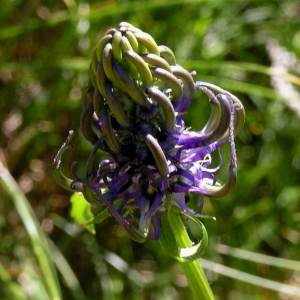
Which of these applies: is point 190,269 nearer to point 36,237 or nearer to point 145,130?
point 145,130

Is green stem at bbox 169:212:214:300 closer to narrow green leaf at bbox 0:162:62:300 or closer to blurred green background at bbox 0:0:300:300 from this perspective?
narrow green leaf at bbox 0:162:62:300

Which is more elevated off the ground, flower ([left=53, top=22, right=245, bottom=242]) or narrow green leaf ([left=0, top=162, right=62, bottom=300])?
flower ([left=53, top=22, right=245, bottom=242])

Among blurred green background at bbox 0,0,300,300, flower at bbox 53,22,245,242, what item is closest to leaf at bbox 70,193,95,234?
flower at bbox 53,22,245,242

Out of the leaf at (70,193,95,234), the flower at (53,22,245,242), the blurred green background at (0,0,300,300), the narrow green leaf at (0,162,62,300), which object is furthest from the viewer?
the blurred green background at (0,0,300,300)

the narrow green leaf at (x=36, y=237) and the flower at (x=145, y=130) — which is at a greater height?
the flower at (x=145, y=130)

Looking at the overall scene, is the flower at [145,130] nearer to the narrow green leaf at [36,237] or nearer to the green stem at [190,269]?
the green stem at [190,269]

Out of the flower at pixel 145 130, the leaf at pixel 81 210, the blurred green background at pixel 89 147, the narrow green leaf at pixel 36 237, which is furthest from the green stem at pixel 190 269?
the blurred green background at pixel 89 147

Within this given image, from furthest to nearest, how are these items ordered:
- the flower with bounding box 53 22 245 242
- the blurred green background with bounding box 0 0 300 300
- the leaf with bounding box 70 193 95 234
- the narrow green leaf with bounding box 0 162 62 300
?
the blurred green background with bounding box 0 0 300 300
the narrow green leaf with bounding box 0 162 62 300
the leaf with bounding box 70 193 95 234
the flower with bounding box 53 22 245 242

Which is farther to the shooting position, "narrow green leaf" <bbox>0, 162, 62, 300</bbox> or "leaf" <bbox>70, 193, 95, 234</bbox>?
"narrow green leaf" <bbox>0, 162, 62, 300</bbox>
